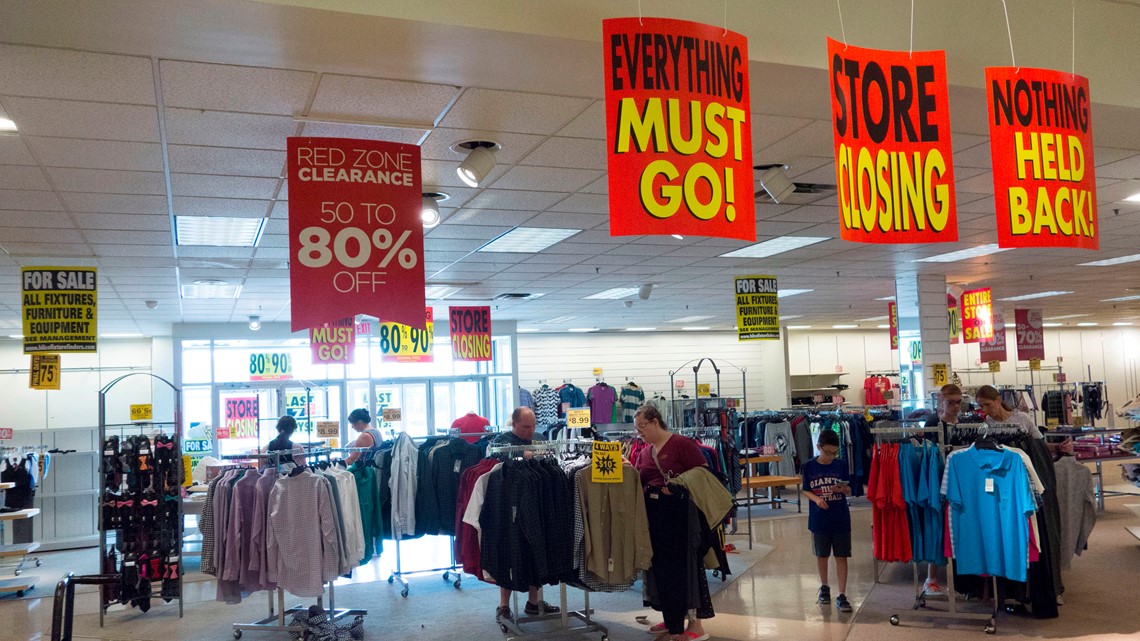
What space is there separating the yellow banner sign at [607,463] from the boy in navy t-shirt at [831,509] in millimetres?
1689

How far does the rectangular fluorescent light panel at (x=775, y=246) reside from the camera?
957 centimetres

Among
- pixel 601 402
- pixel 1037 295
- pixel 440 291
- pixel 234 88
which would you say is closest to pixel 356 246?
pixel 234 88

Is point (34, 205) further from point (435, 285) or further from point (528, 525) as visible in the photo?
point (435, 285)

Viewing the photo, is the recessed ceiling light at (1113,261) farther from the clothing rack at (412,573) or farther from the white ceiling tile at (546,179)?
the clothing rack at (412,573)

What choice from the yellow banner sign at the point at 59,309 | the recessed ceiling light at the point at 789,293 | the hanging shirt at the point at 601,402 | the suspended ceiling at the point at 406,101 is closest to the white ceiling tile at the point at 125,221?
the suspended ceiling at the point at 406,101

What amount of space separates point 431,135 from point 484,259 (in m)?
4.88

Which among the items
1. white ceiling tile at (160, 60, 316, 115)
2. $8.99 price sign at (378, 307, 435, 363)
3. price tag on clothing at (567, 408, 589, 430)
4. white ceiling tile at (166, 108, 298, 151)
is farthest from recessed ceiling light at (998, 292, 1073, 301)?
white ceiling tile at (160, 60, 316, 115)

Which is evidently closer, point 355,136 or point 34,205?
point 355,136

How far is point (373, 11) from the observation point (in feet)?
11.2

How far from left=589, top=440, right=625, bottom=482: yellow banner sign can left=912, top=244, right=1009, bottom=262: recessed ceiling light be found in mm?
7075

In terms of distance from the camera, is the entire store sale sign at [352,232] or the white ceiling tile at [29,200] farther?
the white ceiling tile at [29,200]

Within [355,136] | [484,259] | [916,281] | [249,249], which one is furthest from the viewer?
[916,281]

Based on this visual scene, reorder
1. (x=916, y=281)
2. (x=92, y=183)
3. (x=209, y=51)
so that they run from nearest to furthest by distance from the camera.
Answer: (x=209, y=51) < (x=92, y=183) < (x=916, y=281)

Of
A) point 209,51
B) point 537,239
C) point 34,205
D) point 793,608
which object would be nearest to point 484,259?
point 537,239
